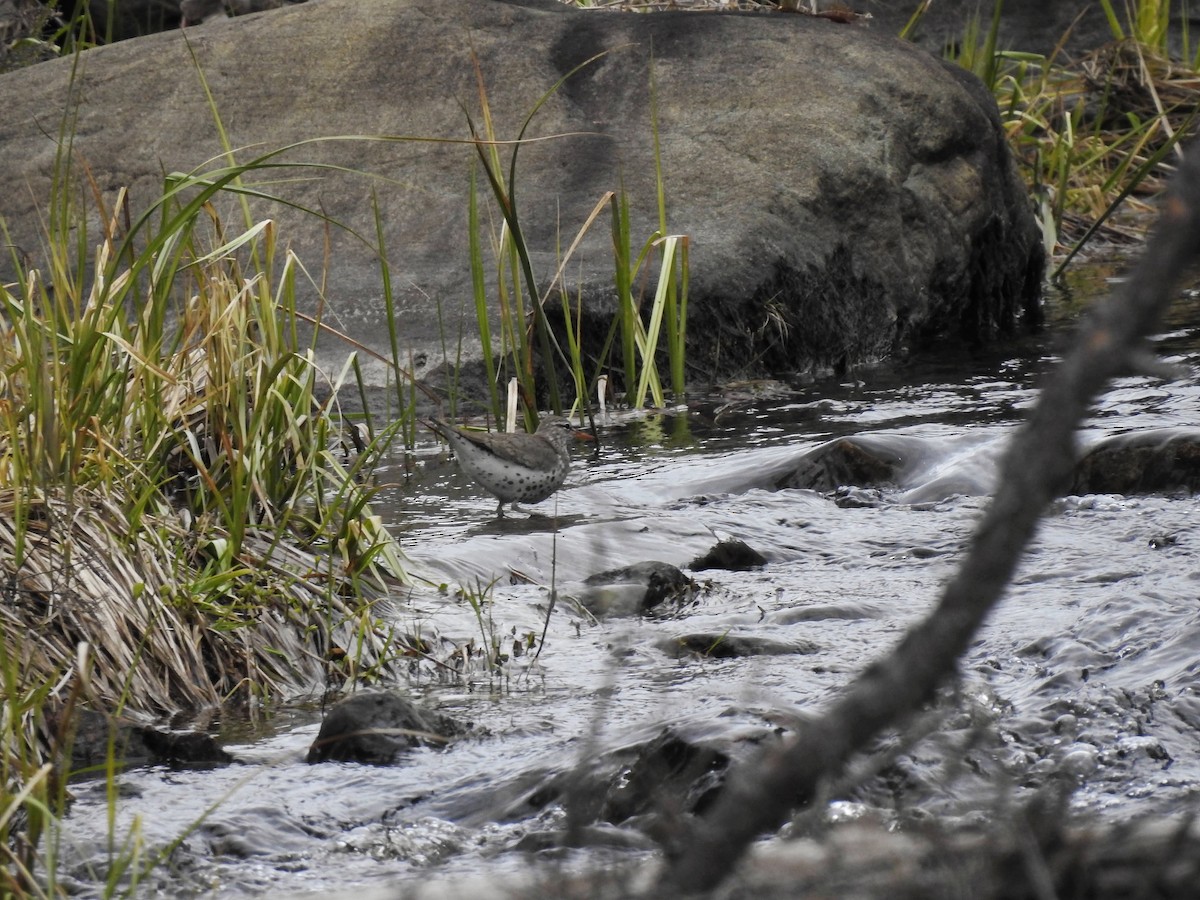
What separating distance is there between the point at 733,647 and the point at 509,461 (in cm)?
189

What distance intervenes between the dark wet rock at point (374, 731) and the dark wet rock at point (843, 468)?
3330 mm

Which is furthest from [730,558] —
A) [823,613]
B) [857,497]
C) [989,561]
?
[989,561]

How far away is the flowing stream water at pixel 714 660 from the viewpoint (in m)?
3.02

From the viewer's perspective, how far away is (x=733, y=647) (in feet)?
14.0

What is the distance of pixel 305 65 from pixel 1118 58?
9.02 meters

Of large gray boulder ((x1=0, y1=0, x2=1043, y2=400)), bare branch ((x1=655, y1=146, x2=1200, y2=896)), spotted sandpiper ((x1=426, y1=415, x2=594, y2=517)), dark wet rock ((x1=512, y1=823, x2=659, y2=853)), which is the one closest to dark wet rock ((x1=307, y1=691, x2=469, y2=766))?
dark wet rock ((x1=512, y1=823, x2=659, y2=853))

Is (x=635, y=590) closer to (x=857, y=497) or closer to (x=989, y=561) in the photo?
(x=857, y=497)

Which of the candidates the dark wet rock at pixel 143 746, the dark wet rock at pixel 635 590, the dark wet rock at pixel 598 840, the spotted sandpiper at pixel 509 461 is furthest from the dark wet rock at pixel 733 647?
the spotted sandpiper at pixel 509 461

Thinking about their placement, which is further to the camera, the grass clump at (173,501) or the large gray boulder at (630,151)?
the large gray boulder at (630,151)

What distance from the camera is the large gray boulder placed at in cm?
894

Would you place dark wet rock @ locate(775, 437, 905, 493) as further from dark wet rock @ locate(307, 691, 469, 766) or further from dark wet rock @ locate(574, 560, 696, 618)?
dark wet rock @ locate(307, 691, 469, 766)

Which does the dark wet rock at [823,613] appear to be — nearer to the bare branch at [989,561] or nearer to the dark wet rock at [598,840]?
the dark wet rock at [598,840]

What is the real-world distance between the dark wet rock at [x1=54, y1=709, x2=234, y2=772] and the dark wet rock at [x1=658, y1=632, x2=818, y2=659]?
1421mm

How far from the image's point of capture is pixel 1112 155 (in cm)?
1441
